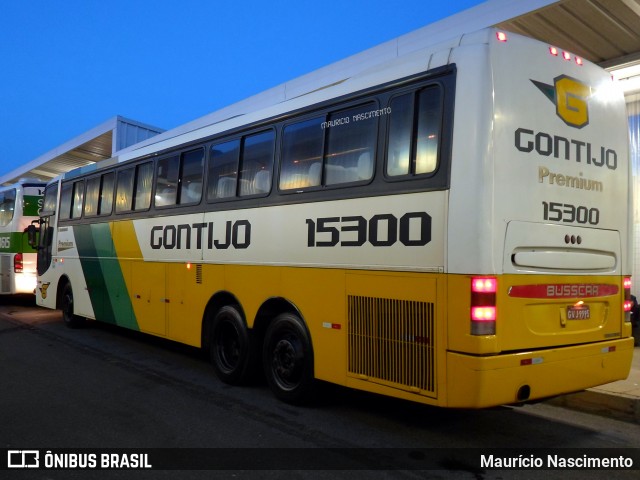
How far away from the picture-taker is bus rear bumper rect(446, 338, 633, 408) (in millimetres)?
4238

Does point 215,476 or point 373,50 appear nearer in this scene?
point 215,476

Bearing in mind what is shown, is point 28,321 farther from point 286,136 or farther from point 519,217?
point 519,217

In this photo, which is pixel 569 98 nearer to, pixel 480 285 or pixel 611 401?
pixel 480 285

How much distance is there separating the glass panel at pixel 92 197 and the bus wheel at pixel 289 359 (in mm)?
5763

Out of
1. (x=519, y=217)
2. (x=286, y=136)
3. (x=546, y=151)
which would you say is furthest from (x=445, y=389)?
(x=286, y=136)

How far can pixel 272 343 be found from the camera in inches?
248

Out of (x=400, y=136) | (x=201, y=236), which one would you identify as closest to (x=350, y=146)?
(x=400, y=136)

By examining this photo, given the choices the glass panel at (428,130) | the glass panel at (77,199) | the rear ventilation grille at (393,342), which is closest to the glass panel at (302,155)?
the glass panel at (428,130)

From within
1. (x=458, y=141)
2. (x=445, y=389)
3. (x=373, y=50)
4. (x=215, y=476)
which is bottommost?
(x=215, y=476)

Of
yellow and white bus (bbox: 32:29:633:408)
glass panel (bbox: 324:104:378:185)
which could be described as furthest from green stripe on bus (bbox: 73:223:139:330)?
glass panel (bbox: 324:104:378:185)

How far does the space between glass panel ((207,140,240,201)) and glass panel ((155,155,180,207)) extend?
0.92 metres

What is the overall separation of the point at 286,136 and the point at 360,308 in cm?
231

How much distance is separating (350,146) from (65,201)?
8.53 m

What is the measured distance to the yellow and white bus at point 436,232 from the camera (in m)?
4.40
